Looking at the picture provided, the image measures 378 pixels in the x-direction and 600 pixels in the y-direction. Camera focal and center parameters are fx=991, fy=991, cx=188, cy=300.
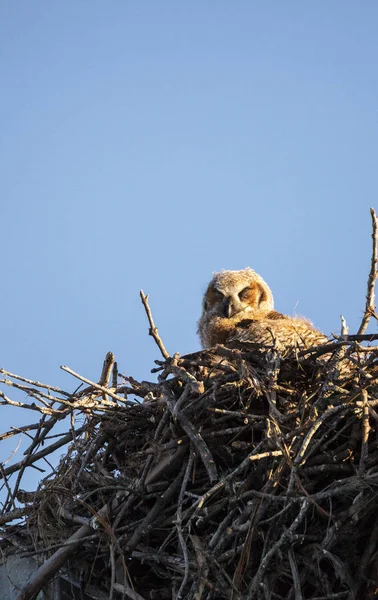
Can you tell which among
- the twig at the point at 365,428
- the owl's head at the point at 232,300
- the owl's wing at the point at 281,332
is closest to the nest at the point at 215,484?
the twig at the point at 365,428

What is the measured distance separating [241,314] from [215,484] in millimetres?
2882

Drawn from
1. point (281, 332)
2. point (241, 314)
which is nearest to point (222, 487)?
point (281, 332)

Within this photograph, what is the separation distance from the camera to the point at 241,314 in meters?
7.07

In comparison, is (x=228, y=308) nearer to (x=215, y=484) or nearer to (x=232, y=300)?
(x=232, y=300)

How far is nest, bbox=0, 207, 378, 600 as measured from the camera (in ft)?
13.3

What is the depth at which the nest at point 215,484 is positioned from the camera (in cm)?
405

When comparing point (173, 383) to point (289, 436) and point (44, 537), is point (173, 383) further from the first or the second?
point (44, 537)

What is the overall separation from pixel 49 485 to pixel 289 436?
1419 mm

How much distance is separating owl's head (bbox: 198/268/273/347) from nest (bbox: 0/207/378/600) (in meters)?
2.01

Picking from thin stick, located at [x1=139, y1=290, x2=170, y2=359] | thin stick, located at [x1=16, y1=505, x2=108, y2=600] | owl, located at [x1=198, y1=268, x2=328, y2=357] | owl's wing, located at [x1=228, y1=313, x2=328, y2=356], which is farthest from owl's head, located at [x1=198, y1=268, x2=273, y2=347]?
thin stick, located at [x1=16, y1=505, x2=108, y2=600]

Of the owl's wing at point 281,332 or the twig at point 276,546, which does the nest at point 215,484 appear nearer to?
the twig at point 276,546

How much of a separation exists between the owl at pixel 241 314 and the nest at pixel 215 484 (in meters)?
1.21

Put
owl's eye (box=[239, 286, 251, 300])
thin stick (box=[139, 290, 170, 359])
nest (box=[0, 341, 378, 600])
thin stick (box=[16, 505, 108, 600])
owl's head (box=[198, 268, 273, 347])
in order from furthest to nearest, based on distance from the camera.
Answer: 1. owl's eye (box=[239, 286, 251, 300])
2. owl's head (box=[198, 268, 273, 347])
3. thin stick (box=[139, 290, 170, 359])
4. thin stick (box=[16, 505, 108, 600])
5. nest (box=[0, 341, 378, 600])

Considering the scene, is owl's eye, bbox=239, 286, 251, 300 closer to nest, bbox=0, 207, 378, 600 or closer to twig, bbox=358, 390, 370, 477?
nest, bbox=0, 207, 378, 600
